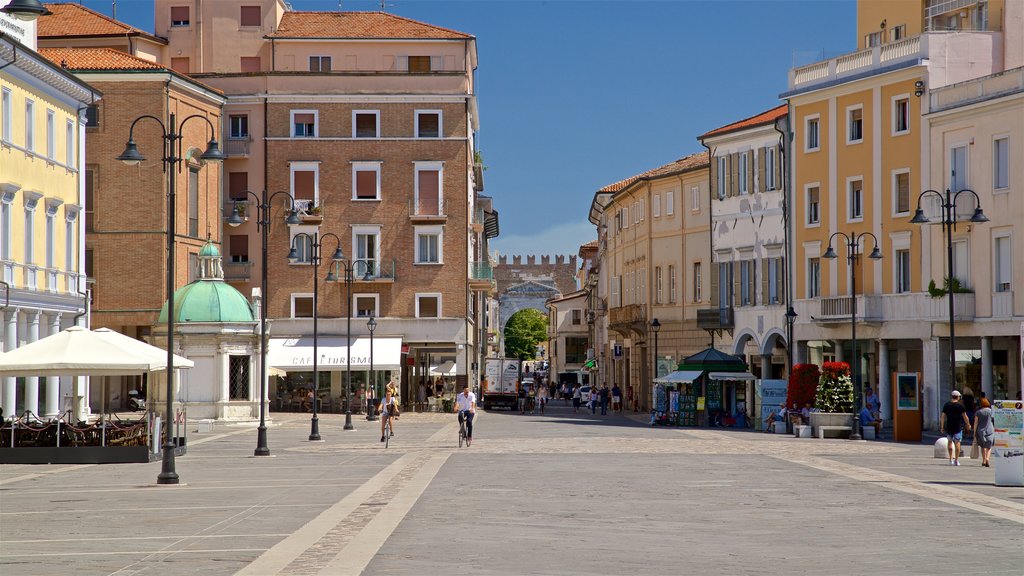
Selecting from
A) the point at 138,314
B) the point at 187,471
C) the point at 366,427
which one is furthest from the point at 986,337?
the point at 138,314

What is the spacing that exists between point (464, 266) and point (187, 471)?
145 ft

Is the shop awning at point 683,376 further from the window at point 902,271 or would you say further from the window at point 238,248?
the window at point 238,248

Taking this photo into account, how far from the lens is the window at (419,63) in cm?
7506

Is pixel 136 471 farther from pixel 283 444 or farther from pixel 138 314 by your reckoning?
pixel 138 314

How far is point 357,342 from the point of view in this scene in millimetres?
72875

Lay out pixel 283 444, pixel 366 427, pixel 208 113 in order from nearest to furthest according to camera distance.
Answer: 1. pixel 283 444
2. pixel 366 427
3. pixel 208 113

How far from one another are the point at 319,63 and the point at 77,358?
146ft

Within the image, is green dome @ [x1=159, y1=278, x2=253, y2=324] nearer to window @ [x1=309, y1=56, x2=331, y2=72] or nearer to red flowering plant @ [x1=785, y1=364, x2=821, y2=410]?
window @ [x1=309, y1=56, x2=331, y2=72]

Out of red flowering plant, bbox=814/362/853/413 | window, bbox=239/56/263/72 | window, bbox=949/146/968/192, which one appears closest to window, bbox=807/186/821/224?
window, bbox=949/146/968/192

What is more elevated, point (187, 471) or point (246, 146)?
point (246, 146)

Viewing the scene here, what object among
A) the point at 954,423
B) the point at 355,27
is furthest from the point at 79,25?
the point at 954,423

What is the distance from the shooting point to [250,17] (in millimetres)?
76438

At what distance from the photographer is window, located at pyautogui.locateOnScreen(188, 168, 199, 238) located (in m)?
69.6

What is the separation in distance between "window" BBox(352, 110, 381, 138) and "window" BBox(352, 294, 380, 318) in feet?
26.5
